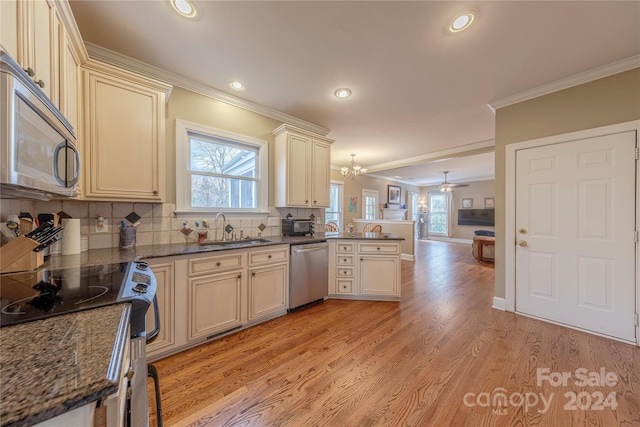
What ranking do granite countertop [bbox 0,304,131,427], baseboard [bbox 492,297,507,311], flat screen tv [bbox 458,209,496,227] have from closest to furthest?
granite countertop [bbox 0,304,131,427] < baseboard [bbox 492,297,507,311] < flat screen tv [bbox 458,209,496,227]

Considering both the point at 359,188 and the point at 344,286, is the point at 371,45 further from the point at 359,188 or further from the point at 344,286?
the point at 359,188

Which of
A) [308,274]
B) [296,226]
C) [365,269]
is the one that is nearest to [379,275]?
[365,269]

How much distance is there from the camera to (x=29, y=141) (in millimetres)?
868

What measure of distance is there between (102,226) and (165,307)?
91 cm

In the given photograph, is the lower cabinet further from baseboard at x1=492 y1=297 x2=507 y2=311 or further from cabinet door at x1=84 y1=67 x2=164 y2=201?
baseboard at x1=492 y1=297 x2=507 y2=311

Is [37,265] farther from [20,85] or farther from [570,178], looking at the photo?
[570,178]

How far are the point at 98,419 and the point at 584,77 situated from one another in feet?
13.2

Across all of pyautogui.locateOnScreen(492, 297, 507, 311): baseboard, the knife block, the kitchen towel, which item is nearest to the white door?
pyautogui.locateOnScreen(492, 297, 507, 311): baseboard

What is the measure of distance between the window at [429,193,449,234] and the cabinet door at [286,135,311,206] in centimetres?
853

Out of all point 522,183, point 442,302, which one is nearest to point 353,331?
point 442,302

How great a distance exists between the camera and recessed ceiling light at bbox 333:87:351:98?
8.75ft

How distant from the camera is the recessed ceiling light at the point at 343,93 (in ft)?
8.75

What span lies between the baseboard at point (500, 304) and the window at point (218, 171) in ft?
10.3

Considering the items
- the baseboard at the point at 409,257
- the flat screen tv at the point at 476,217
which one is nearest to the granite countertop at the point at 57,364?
the baseboard at the point at 409,257
